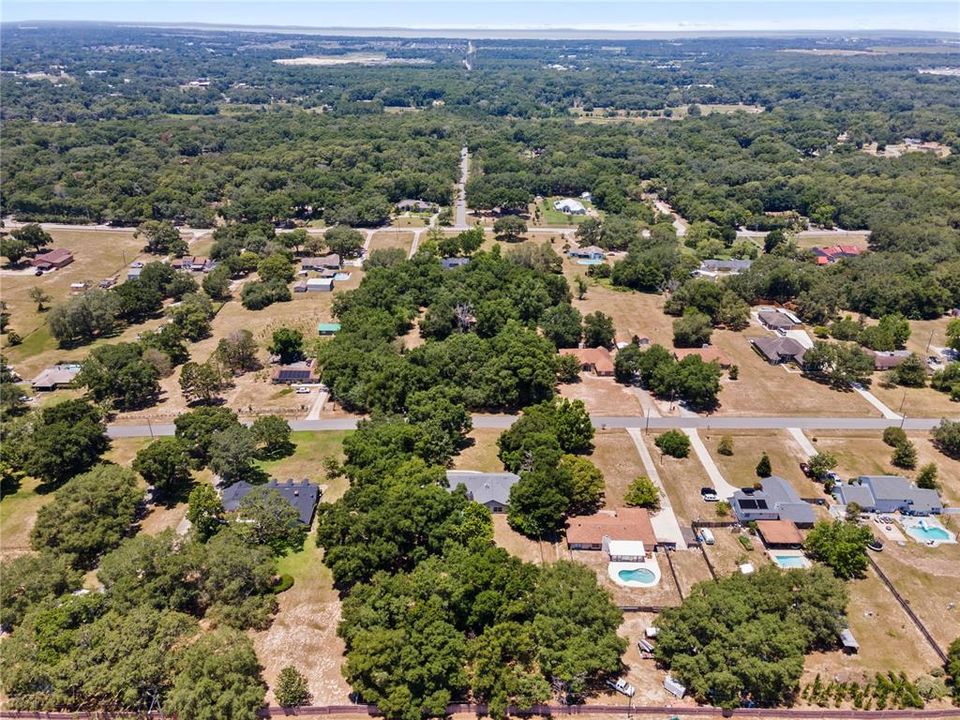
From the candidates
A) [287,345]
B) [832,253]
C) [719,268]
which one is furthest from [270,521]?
[832,253]

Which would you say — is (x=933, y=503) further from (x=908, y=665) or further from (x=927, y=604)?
(x=908, y=665)

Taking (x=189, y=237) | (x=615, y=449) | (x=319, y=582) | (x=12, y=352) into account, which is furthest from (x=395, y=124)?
(x=319, y=582)

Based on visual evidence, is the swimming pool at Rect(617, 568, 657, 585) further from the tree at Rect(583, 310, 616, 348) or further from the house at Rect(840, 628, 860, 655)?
the tree at Rect(583, 310, 616, 348)

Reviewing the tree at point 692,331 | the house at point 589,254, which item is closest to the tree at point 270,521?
the tree at point 692,331

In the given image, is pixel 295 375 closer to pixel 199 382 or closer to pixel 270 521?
pixel 199 382

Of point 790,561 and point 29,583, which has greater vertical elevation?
point 29,583

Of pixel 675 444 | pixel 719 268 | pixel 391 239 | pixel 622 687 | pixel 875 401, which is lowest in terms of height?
pixel 622 687

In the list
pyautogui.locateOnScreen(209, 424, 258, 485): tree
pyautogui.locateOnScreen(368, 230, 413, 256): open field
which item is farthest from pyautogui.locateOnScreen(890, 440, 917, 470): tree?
pyautogui.locateOnScreen(368, 230, 413, 256): open field
